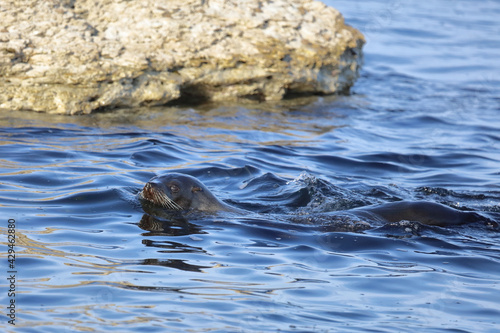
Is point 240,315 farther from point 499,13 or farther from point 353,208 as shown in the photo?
point 499,13

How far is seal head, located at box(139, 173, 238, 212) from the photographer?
6.96 m

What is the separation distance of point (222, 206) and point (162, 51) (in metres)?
3.57

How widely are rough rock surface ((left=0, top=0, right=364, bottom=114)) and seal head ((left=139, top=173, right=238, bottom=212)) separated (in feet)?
9.58

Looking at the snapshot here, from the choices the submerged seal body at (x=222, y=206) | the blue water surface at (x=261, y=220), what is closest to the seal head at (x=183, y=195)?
the submerged seal body at (x=222, y=206)

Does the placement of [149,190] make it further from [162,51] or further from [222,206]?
[162,51]

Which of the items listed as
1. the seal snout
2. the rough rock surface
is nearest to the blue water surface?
the seal snout

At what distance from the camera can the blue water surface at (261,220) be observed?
4.69 m

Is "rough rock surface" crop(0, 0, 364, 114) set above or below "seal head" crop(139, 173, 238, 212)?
above

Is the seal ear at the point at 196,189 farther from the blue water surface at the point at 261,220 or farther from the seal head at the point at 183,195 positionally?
the blue water surface at the point at 261,220

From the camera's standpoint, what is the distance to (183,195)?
277 inches

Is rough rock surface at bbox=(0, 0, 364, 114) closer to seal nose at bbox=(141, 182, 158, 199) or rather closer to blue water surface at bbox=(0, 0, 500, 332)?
blue water surface at bbox=(0, 0, 500, 332)

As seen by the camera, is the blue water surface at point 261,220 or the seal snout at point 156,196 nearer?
the blue water surface at point 261,220

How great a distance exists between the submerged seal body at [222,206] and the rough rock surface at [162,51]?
294 cm

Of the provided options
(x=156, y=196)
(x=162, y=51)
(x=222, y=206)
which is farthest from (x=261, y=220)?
(x=162, y=51)
